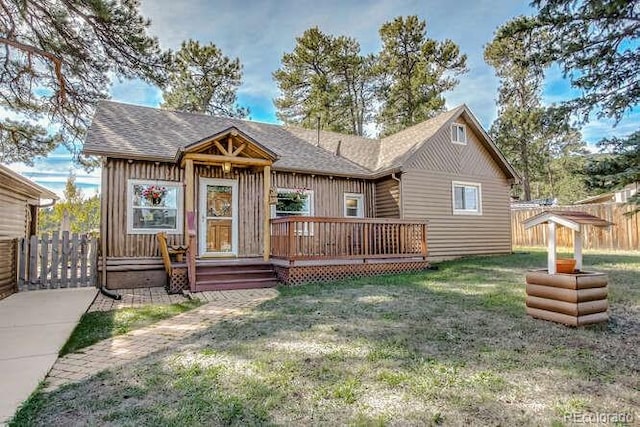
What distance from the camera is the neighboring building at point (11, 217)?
722cm

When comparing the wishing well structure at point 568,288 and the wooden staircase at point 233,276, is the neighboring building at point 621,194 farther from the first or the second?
the wooden staircase at point 233,276

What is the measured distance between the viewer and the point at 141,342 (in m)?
4.28

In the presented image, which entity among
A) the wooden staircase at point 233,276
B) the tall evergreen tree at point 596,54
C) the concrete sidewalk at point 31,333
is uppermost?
the tall evergreen tree at point 596,54

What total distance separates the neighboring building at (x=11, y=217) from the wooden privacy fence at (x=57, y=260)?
214 mm

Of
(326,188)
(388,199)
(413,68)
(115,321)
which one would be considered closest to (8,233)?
(115,321)

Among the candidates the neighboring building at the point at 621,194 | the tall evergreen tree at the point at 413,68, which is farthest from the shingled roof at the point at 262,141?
the tall evergreen tree at the point at 413,68

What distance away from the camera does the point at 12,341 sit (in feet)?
14.1

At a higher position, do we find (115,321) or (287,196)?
(287,196)

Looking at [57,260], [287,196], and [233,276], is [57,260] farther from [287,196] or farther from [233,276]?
[287,196]

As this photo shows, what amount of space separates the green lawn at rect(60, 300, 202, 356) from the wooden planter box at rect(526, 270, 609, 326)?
208 inches

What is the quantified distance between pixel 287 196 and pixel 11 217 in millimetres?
6591

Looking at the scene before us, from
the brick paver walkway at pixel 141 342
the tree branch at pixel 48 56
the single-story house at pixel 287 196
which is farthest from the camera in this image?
the single-story house at pixel 287 196

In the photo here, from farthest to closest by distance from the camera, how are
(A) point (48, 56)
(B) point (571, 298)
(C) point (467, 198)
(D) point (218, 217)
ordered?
(C) point (467, 198), (D) point (218, 217), (A) point (48, 56), (B) point (571, 298)

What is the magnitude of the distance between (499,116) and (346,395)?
92.7 ft
